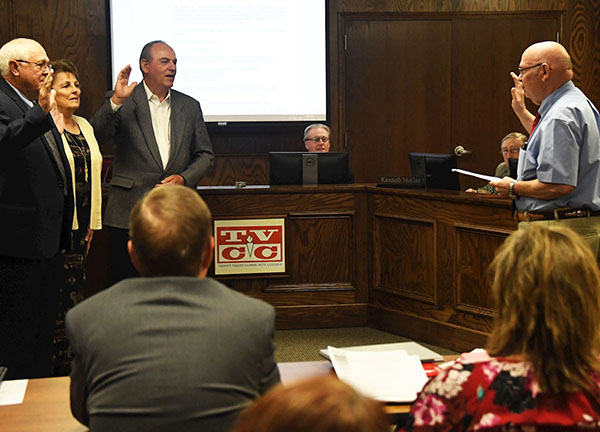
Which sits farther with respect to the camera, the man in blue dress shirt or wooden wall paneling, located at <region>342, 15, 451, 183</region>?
wooden wall paneling, located at <region>342, 15, 451, 183</region>

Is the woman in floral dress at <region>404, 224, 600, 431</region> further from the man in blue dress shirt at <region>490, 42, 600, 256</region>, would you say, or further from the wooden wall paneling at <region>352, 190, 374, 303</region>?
the wooden wall paneling at <region>352, 190, 374, 303</region>

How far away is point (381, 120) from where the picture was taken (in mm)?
6832

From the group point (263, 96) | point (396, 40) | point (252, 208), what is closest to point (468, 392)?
point (252, 208)

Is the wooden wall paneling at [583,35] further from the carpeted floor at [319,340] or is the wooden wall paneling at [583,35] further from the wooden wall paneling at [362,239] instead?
the carpeted floor at [319,340]

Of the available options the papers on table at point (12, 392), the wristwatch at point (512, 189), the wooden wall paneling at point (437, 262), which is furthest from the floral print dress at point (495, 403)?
the wooden wall paneling at point (437, 262)

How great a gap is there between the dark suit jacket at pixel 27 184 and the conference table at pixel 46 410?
1333mm

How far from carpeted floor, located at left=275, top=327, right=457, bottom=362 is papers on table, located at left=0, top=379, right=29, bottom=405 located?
263 cm

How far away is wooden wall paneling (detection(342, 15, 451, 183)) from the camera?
6.74 m

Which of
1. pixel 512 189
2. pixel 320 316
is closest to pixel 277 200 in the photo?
pixel 320 316

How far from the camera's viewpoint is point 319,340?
4949 mm

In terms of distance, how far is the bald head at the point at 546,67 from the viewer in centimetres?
365

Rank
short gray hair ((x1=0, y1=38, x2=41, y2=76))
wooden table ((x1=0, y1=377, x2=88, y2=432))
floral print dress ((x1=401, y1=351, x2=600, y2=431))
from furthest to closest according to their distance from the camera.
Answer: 1. short gray hair ((x1=0, y1=38, x2=41, y2=76))
2. wooden table ((x1=0, y1=377, x2=88, y2=432))
3. floral print dress ((x1=401, y1=351, x2=600, y2=431))

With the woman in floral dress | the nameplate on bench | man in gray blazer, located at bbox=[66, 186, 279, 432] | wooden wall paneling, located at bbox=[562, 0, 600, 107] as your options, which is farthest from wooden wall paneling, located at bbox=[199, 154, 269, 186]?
the woman in floral dress

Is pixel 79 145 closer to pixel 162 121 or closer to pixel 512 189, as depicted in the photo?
pixel 162 121
